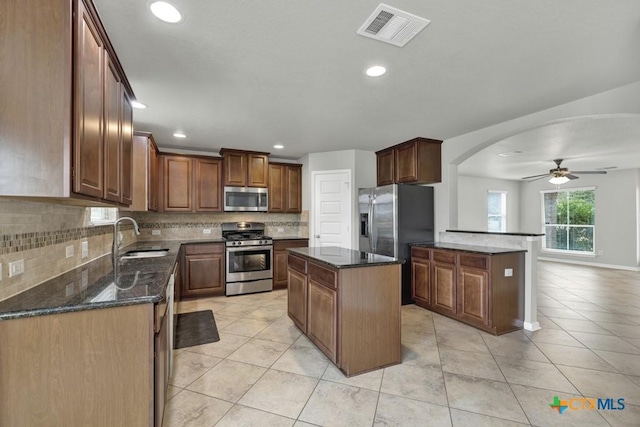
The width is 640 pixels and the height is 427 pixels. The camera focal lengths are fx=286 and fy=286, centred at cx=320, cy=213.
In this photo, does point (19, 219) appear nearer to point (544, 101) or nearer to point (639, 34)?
point (639, 34)

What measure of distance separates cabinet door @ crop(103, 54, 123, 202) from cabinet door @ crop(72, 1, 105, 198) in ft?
0.26

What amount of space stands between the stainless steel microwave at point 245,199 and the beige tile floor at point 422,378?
1940 mm

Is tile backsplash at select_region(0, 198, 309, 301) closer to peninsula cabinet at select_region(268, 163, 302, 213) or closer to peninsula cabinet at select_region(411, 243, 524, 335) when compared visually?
peninsula cabinet at select_region(268, 163, 302, 213)

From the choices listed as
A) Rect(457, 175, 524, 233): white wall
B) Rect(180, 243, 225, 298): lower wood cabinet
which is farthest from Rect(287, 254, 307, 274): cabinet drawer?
Rect(457, 175, 524, 233): white wall

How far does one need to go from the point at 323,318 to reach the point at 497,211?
27.5ft

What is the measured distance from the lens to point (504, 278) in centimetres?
319

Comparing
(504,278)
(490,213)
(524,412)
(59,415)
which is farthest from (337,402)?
(490,213)

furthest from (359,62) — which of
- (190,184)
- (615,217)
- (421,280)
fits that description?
(615,217)

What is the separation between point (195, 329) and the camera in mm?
3240

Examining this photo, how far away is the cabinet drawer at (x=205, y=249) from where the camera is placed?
4.39m

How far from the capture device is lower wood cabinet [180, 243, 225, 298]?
4363 mm

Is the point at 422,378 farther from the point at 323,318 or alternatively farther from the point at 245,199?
the point at 245,199

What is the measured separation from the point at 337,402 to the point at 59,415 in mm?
1522

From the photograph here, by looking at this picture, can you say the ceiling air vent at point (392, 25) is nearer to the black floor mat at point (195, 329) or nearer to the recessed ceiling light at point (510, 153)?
the black floor mat at point (195, 329)
